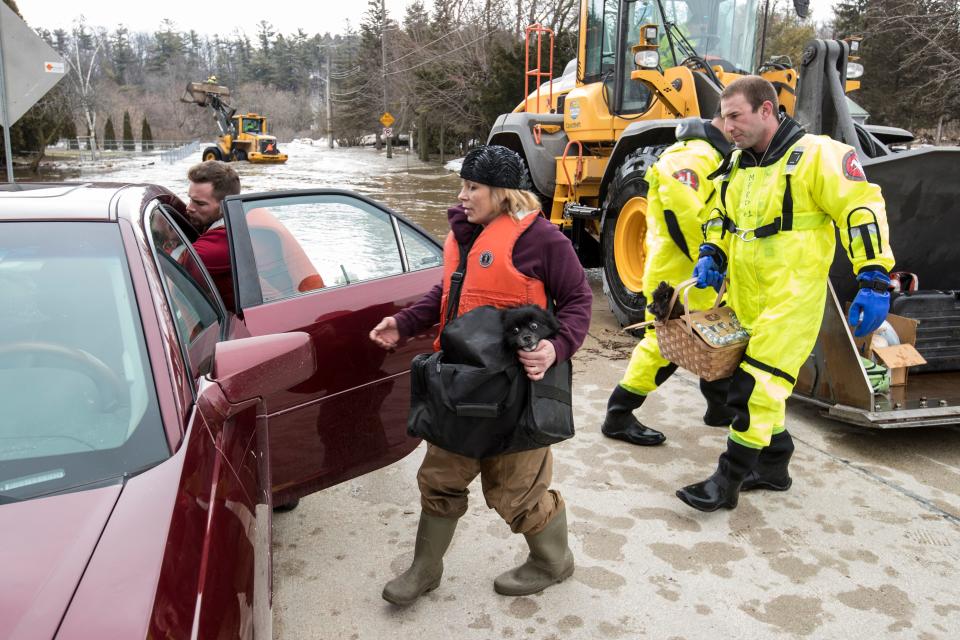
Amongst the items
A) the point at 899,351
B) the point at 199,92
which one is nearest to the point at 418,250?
the point at 899,351

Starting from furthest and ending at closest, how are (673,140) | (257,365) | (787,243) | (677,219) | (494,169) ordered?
(673,140) → (677,219) → (787,243) → (494,169) → (257,365)

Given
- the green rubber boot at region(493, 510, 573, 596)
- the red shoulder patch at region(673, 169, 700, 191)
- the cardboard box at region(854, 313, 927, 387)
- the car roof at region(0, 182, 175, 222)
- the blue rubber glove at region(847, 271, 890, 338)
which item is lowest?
the green rubber boot at region(493, 510, 573, 596)

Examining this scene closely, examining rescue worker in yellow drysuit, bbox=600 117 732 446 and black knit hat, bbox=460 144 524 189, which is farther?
rescue worker in yellow drysuit, bbox=600 117 732 446

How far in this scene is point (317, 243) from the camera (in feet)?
11.6

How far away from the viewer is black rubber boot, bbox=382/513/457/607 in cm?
252

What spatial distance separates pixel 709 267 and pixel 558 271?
4.48ft

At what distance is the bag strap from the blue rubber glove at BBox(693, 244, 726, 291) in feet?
4.73

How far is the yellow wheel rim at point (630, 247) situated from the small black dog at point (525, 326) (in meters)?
3.74

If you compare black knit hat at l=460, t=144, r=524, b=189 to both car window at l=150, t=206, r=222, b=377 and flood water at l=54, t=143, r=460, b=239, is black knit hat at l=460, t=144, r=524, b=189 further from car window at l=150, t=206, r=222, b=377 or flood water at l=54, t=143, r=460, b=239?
flood water at l=54, t=143, r=460, b=239

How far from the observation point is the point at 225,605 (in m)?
1.35

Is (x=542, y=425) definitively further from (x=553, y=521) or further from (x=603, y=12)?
(x=603, y=12)

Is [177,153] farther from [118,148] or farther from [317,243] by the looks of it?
[317,243]

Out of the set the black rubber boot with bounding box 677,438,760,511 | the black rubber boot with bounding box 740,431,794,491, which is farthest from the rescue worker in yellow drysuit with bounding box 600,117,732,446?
the black rubber boot with bounding box 677,438,760,511

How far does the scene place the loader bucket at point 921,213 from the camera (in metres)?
4.14
